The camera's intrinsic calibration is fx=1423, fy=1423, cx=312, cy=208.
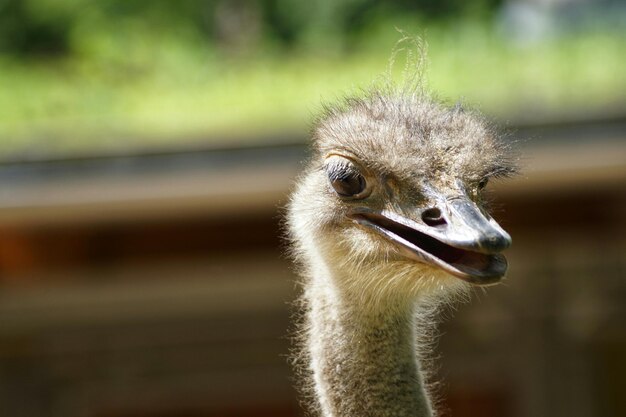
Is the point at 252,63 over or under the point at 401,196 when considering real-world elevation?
over

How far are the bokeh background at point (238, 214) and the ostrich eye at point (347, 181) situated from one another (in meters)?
2.52

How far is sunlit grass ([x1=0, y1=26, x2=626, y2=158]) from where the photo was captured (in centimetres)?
550

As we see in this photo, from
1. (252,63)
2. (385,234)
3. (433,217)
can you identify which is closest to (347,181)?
(385,234)

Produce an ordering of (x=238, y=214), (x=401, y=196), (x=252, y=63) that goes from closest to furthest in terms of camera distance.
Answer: (x=401, y=196) < (x=238, y=214) < (x=252, y=63)

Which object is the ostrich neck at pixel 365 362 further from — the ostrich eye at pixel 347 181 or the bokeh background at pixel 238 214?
the bokeh background at pixel 238 214

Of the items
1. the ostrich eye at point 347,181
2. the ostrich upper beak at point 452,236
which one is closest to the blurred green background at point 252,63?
the ostrich eye at point 347,181

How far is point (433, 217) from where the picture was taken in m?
2.34

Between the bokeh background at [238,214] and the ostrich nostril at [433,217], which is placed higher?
the bokeh background at [238,214]

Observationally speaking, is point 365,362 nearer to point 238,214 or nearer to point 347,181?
point 347,181

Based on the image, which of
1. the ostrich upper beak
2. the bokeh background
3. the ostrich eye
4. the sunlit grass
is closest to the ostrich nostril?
the ostrich upper beak

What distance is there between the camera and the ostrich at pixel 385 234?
2377 millimetres

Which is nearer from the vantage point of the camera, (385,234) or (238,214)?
(385,234)

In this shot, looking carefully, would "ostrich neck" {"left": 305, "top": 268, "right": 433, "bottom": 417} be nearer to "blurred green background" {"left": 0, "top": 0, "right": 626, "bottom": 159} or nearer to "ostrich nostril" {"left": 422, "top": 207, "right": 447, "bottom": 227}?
"ostrich nostril" {"left": 422, "top": 207, "right": 447, "bottom": 227}

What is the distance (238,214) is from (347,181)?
9.43 ft
